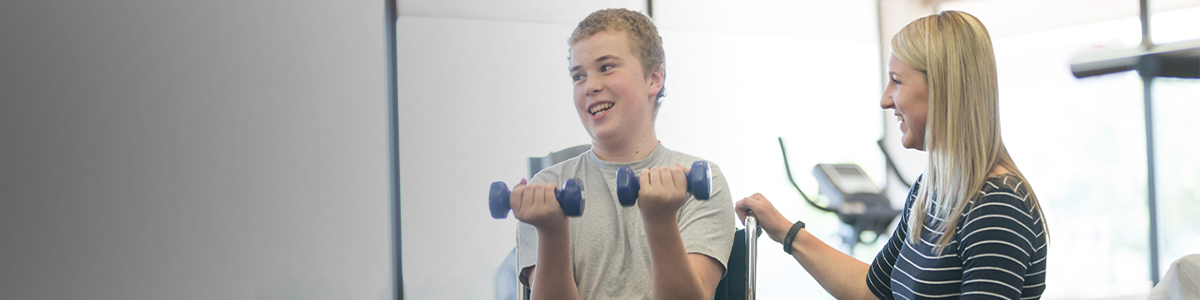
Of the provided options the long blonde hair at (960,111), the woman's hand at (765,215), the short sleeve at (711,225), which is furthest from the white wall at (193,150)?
the long blonde hair at (960,111)

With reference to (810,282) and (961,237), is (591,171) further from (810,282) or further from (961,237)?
(810,282)

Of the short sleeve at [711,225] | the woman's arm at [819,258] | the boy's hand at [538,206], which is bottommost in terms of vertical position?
the woman's arm at [819,258]

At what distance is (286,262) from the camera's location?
2.80 m

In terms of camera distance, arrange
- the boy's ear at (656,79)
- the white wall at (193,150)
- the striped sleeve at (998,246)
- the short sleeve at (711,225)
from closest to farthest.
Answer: the striped sleeve at (998,246), the short sleeve at (711,225), the boy's ear at (656,79), the white wall at (193,150)

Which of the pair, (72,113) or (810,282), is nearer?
(72,113)

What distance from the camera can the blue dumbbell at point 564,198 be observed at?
0.88 metres

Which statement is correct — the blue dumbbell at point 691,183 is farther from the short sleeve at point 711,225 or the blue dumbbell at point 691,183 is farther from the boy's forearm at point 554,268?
the short sleeve at point 711,225

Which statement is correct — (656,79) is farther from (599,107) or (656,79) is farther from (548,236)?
(548,236)

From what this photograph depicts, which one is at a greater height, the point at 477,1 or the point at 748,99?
the point at 477,1

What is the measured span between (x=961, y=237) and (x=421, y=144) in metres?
2.27

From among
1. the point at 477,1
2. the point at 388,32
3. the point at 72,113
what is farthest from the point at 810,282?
the point at 72,113

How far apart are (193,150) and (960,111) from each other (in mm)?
2678

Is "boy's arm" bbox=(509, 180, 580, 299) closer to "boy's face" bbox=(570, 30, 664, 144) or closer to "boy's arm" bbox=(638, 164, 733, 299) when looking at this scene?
"boy's arm" bbox=(638, 164, 733, 299)

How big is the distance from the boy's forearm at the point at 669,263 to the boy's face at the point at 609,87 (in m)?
0.25
